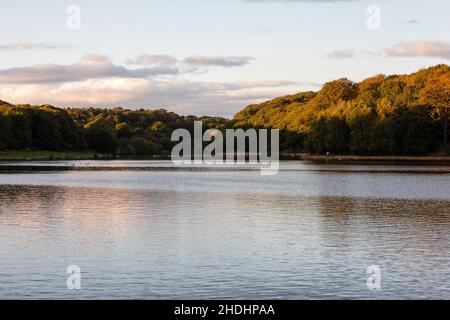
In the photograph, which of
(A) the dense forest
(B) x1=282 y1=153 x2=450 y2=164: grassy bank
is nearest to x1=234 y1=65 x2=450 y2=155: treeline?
(A) the dense forest

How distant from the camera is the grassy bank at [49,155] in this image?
15362cm

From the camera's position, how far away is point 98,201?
47.2 metres

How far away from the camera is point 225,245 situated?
27469 millimetres

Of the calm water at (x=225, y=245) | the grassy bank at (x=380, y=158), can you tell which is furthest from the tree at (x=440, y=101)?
the calm water at (x=225, y=245)

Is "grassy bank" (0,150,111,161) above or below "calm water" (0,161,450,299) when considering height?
below

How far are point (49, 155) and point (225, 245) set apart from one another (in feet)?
479

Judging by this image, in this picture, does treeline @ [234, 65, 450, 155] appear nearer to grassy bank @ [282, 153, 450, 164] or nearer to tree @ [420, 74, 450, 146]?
tree @ [420, 74, 450, 146]

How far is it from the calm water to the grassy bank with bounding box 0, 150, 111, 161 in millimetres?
107316

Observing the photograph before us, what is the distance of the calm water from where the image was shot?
65.8 ft

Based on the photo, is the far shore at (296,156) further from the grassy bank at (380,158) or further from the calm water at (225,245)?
the calm water at (225,245)
